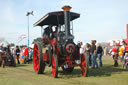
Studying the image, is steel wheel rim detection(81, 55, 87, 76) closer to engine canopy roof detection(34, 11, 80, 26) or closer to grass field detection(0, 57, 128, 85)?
grass field detection(0, 57, 128, 85)

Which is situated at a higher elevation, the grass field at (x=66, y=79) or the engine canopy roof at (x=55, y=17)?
the engine canopy roof at (x=55, y=17)

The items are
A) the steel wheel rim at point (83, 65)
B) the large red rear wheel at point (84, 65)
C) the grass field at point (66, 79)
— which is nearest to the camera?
the grass field at point (66, 79)

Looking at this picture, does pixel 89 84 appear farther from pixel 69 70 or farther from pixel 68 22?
pixel 69 70

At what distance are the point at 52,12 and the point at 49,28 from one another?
3.69ft

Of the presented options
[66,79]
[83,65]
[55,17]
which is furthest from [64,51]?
[55,17]

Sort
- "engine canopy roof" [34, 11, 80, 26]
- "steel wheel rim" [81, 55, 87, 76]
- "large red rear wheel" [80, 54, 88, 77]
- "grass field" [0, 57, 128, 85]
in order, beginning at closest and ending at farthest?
"grass field" [0, 57, 128, 85] → "large red rear wheel" [80, 54, 88, 77] → "steel wheel rim" [81, 55, 87, 76] → "engine canopy roof" [34, 11, 80, 26]

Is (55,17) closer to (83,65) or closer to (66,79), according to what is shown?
(83,65)

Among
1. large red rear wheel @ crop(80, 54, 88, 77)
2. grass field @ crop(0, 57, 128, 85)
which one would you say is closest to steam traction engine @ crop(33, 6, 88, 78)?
large red rear wheel @ crop(80, 54, 88, 77)

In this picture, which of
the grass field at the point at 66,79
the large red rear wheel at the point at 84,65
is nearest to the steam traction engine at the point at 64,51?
the large red rear wheel at the point at 84,65

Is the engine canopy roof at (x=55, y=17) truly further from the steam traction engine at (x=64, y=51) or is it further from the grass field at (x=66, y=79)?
the grass field at (x=66, y=79)

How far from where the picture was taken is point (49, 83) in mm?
5668

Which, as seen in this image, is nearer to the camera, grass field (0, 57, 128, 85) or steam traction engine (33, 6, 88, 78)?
grass field (0, 57, 128, 85)

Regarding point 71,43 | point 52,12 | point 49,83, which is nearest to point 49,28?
point 52,12

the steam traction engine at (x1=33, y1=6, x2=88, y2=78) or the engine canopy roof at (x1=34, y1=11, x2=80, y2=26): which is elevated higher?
the engine canopy roof at (x1=34, y1=11, x2=80, y2=26)
